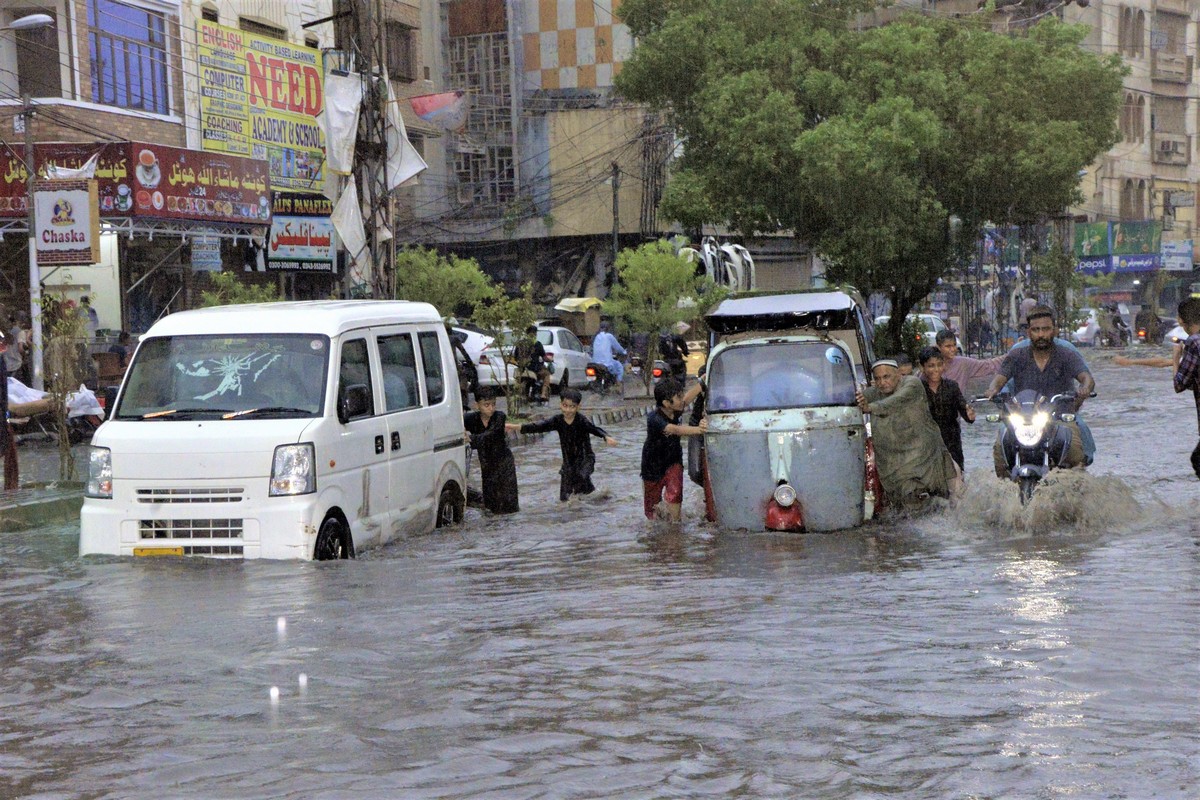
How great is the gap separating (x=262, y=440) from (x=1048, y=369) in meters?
5.76

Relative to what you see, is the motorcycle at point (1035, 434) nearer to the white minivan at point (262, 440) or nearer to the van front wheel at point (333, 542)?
the white minivan at point (262, 440)

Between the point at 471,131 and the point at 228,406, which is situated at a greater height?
the point at 471,131

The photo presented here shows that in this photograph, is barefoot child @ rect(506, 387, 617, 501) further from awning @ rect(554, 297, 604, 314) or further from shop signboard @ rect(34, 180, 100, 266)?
awning @ rect(554, 297, 604, 314)

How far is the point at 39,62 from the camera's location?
29.3 m

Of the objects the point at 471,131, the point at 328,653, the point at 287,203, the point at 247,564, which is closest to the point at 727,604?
the point at 328,653

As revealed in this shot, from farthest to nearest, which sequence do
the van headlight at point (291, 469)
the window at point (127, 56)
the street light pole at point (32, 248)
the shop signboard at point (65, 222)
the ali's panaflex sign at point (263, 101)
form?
the ali's panaflex sign at point (263, 101) < the window at point (127, 56) < the street light pole at point (32, 248) < the shop signboard at point (65, 222) < the van headlight at point (291, 469)

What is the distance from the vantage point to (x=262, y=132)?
3512 cm

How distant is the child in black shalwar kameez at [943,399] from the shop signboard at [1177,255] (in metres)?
67.0

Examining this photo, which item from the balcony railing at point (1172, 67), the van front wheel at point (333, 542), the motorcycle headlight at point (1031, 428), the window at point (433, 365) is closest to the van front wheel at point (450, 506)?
the window at point (433, 365)

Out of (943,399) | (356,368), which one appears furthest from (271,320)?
(943,399)

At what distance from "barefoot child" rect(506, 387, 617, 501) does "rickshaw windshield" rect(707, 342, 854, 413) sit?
1.27 metres

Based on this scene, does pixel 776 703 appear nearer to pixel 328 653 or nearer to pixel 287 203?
pixel 328 653

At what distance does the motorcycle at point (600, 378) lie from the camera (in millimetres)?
36416

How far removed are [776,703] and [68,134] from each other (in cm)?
2549
